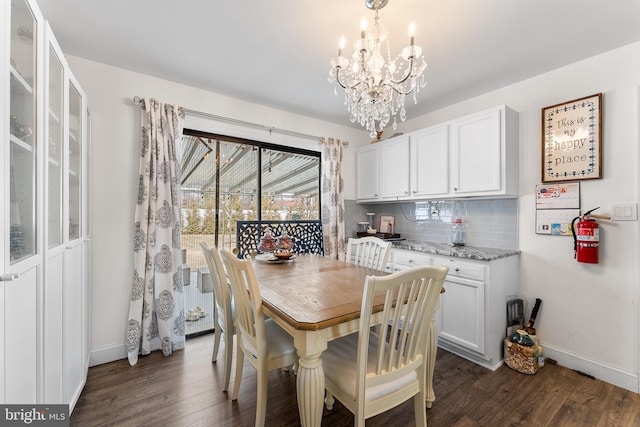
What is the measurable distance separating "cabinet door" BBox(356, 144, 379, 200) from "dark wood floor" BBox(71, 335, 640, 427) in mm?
2089

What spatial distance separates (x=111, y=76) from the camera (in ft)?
7.48

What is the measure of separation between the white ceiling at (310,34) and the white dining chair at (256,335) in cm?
150

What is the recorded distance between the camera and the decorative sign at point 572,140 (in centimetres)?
208

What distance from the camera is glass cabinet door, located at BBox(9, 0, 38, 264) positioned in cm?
99

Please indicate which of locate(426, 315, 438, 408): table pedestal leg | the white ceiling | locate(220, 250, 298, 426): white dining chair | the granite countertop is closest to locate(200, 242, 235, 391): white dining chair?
locate(220, 250, 298, 426): white dining chair

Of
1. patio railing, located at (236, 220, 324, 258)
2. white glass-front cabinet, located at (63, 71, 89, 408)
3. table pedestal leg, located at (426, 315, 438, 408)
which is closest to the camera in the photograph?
white glass-front cabinet, located at (63, 71, 89, 408)

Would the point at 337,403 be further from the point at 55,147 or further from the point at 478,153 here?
the point at 478,153

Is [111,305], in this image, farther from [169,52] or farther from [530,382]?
[530,382]

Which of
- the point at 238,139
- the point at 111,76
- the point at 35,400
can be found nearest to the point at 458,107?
the point at 238,139

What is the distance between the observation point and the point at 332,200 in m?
3.44

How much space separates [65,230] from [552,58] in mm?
3525

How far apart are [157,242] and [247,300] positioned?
1.41m

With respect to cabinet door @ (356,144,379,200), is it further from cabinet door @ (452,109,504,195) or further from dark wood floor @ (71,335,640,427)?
dark wood floor @ (71,335,640,427)

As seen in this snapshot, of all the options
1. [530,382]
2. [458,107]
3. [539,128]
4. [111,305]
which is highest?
[458,107]
